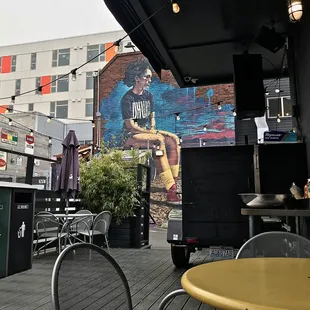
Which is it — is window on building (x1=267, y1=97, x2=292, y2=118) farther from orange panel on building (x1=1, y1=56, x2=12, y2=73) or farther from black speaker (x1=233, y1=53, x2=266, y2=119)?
orange panel on building (x1=1, y1=56, x2=12, y2=73)

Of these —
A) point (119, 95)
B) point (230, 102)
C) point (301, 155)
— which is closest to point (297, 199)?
point (301, 155)

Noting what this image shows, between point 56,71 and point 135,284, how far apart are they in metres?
22.7

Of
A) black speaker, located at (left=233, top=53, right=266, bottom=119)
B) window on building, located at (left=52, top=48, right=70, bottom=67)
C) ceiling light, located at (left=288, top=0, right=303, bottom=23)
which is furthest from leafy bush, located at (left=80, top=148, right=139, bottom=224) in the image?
window on building, located at (left=52, top=48, right=70, bottom=67)

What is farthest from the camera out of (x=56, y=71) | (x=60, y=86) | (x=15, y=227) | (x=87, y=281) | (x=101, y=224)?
(x=56, y=71)

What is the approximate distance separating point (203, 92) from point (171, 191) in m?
4.84

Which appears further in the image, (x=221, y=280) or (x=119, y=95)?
(x=119, y=95)

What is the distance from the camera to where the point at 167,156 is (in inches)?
648

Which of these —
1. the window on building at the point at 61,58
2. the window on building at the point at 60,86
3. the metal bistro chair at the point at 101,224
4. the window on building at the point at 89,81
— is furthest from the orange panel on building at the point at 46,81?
the metal bistro chair at the point at 101,224

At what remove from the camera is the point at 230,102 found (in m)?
15.4

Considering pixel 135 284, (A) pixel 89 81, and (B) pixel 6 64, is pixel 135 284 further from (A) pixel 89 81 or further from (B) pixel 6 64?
(B) pixel 6 64

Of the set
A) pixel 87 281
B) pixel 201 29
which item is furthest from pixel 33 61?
pixel 87 281

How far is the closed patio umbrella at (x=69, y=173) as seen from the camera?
6.39m

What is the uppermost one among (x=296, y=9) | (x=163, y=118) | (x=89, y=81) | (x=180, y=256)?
(x=89, y=81)

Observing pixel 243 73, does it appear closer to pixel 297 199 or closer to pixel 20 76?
pixel 297 199
